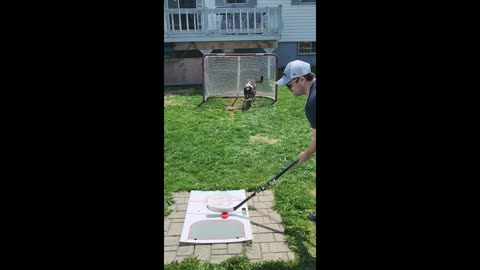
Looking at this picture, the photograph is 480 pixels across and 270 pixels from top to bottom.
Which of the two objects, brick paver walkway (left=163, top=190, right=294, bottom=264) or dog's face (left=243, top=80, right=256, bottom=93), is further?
dog's face (left=243, top=80, right=256, bottom=93)

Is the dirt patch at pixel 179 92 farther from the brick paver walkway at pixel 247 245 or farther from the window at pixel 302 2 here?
the brick paver walkway at pixel 247 245

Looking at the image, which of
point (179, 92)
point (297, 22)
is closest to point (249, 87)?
point (179, 92)

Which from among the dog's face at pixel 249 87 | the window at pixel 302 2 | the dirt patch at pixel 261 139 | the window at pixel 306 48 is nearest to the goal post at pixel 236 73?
the dog's face at pixel 249 87

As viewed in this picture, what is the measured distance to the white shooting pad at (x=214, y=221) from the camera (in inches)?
152

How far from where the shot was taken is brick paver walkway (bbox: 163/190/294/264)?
3.57 metres

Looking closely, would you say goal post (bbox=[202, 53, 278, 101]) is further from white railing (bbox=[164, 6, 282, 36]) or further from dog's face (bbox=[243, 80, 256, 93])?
white railing (bbox=[164, 6, 282, 36])

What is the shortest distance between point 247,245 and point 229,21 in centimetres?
1120

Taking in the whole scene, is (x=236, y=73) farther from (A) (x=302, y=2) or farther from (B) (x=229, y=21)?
(A) (x=302, y=2)

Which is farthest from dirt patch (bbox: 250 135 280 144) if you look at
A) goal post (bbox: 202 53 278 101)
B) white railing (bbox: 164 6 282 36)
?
white railing (bbox: 164 6 282 36)

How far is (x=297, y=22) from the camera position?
49.7 feet

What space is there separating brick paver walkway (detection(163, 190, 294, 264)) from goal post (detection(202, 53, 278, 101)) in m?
6.76
